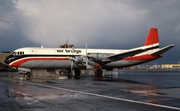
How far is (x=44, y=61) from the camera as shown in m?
32.6

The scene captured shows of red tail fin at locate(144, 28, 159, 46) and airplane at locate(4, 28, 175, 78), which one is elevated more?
red tail fin at locate(144, 28, 159, 46)

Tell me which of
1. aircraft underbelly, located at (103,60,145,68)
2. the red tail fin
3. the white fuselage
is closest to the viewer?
the white fuselage

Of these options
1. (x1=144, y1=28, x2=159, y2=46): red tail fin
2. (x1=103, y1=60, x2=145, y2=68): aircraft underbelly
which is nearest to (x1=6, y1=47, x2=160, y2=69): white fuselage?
(x1=103, y1=60, x2=145, y2=68): aircraft underbelly

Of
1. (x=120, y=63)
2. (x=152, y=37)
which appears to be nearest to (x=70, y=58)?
(x=120, y=63)

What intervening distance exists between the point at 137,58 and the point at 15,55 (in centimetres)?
1965

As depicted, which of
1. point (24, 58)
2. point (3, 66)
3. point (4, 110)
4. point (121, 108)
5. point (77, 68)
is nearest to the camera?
point (4, 110)

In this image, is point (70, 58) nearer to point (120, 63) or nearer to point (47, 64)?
point (47, 64)

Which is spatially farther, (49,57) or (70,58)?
(70,58)

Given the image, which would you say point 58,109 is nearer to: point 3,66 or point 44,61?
point 44,61

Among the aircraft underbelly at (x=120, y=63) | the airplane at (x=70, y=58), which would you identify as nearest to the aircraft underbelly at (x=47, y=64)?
the airplane at (x=70, y=58)

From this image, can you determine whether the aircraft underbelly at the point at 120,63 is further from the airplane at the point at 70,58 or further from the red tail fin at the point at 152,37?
the red tail fin at the point at 152,37

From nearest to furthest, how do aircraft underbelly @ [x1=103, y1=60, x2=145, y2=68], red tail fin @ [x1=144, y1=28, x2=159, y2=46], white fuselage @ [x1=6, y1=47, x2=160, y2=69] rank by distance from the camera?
1. white fuselage @ [x1=6, y1=47, x2=160, y2=69]
2. aircraft underbelly @ [x1=103, y1=60, x2=145, y2=68]
3. red tail fin @ [x1=144, y1=28, x2=159, y2=46]

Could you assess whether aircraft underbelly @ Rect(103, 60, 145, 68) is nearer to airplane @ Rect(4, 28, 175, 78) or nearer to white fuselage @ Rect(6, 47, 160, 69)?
airplane @ Rect(4, 28, 175, 78)

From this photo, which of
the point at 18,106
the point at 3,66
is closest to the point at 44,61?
the point at 18,106
